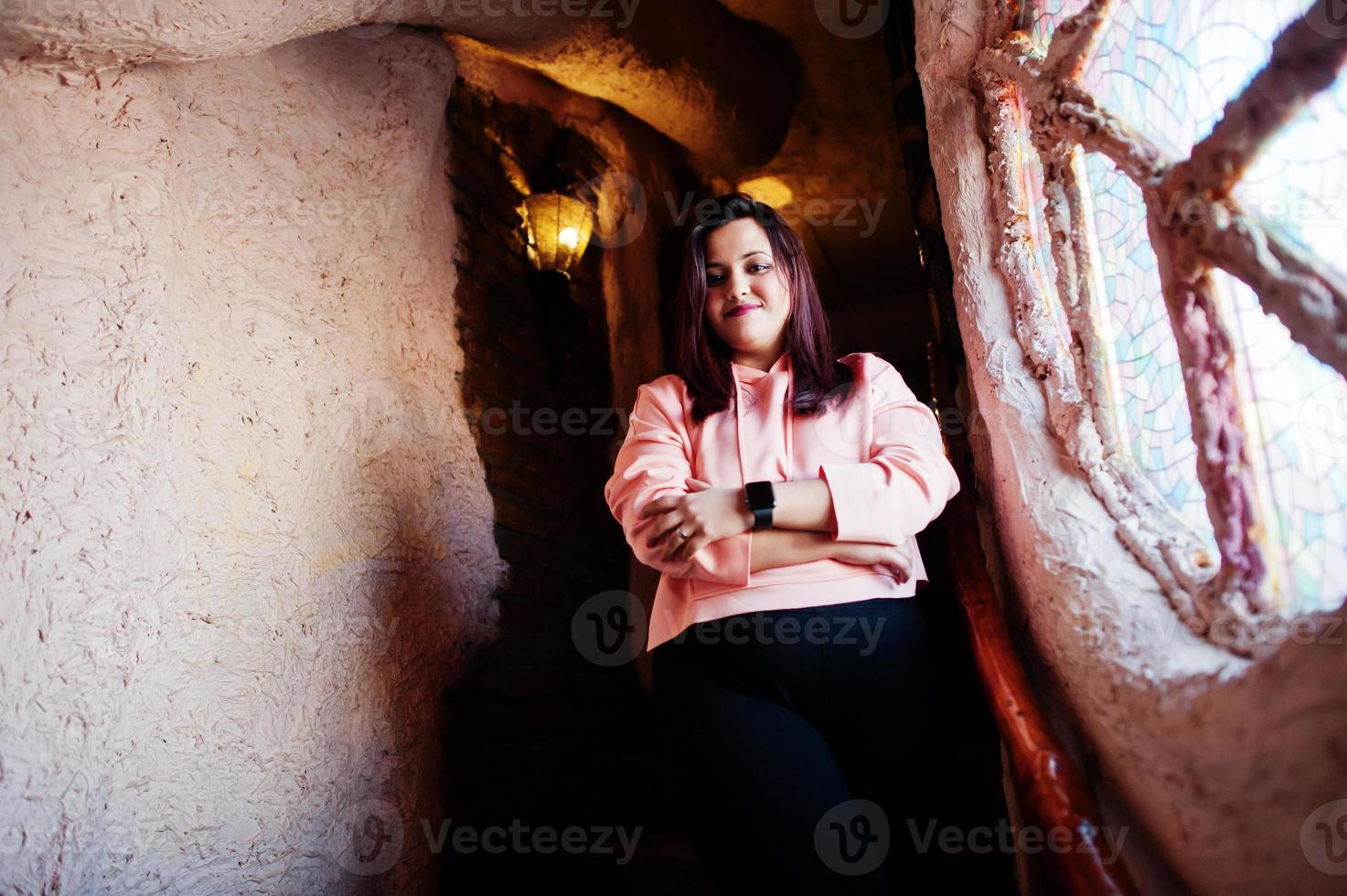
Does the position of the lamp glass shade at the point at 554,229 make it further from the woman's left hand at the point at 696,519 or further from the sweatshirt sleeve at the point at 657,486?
the woman's left hand at the point at 696,519

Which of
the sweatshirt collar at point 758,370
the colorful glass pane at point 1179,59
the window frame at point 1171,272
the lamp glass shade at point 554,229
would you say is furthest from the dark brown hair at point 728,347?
A: the lamp glass shade at point 554,229

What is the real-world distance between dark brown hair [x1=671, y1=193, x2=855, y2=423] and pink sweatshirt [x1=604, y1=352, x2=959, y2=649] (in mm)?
25

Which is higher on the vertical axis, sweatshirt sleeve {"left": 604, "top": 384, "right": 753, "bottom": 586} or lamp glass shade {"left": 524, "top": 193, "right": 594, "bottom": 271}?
lamp glass shade {"left": 524, "top": 193, "right": 594, "bottom": 271}

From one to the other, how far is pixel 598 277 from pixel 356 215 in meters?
1.21

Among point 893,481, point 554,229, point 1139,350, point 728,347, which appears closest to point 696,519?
point 893,481

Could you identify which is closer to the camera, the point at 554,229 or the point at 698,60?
the point at 554,229

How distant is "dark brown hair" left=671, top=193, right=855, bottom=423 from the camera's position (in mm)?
1589

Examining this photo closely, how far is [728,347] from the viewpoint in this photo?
1.71m

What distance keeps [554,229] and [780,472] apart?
1.46 m

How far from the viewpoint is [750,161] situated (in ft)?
11.8

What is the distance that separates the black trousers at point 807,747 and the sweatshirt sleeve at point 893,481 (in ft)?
0.41

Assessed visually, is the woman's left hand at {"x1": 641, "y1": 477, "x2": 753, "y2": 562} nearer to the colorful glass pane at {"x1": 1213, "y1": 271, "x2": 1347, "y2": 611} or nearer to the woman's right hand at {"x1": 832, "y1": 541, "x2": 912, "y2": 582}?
the woman's right hand at {"x1": 832, "y1": 541, "x2": 912, "y2": 582}

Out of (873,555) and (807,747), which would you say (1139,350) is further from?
(807,747)

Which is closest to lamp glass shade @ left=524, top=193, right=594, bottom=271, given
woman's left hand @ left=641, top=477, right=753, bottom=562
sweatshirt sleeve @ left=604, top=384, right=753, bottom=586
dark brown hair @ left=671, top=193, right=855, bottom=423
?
dark brown hair @ left=671, top=193, right=855, bottom=423
